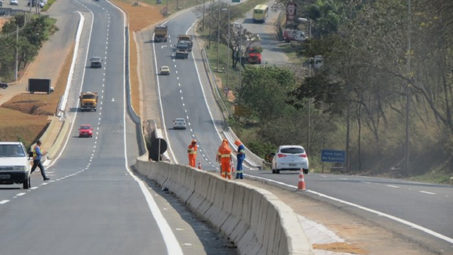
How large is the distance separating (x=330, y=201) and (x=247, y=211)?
10780 millimetres

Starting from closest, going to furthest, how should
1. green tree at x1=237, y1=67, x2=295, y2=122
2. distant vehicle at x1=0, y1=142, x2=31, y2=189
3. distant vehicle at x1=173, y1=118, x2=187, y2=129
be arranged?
distant vehicle at x1=0, y1=142, x2=31, y2=189 → distant vehicle at x1=173, y1=118, x2=187, y2=129 → green tree at x1=237, y1=67, x2=295, y2=122

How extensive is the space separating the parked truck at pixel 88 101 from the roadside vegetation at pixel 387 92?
73.6 feet

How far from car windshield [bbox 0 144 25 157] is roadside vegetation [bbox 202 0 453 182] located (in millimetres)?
20550

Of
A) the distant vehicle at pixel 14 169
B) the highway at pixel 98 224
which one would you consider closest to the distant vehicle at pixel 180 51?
the highway at pixel 98 224

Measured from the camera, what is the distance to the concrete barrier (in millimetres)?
11062

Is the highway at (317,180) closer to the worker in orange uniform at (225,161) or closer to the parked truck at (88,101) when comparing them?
the worker in orange uniform at (225,161)

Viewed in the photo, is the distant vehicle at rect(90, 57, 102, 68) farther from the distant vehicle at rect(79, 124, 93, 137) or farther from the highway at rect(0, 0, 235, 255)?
the highway at rect(0, 0, 235, 255)

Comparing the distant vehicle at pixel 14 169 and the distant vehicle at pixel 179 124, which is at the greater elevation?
the distant vehicle at pixel 179 124

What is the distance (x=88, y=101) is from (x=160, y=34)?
178 feet

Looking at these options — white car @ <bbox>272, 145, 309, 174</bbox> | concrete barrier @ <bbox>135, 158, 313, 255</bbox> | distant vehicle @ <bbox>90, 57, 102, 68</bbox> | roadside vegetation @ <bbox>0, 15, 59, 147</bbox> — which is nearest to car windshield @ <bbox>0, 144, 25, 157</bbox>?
concrete barrier @ <bbox>135, 158, 313, 255</bbox>

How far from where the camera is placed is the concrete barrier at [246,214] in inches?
436

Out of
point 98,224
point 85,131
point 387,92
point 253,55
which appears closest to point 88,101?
point 85,131

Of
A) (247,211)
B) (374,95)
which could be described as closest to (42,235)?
(247,211)

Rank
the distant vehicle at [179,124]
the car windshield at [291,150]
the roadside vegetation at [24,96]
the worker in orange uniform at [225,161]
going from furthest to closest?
1. the distant vehicle at [179,124]
2. the roadside vegetation at [24,96]
3. the car windshield at [291,150]
4. the worker in orange uniform at [225,161]
